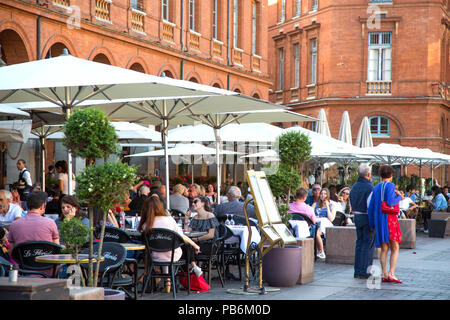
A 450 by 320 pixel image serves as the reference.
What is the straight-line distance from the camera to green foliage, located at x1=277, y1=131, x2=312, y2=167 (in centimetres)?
1238

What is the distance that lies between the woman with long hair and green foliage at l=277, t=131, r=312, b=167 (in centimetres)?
196

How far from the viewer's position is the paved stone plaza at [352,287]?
9.34 meters

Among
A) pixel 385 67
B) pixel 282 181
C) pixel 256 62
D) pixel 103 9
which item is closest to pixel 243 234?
pixel 282 181

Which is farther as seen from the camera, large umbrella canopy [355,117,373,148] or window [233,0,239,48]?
window [233,0,239,48]

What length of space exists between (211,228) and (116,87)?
2596 mm

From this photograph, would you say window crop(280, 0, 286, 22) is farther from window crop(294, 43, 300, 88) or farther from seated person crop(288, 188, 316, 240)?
seated person crop(288, 188, 316, 240)

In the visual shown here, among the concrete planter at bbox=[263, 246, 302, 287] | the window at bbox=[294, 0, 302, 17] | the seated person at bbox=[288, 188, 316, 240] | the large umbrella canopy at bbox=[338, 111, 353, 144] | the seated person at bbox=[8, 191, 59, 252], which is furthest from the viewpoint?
the window at bbox=[294, 0, 302, 17]

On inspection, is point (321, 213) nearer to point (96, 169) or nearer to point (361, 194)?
point (361, 194)

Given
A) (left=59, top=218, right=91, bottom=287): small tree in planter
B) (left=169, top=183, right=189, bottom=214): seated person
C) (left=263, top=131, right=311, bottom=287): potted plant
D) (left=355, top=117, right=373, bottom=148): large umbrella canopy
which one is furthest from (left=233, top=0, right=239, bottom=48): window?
(left=59, top=218, right=91, bottom=287): small tree in planter

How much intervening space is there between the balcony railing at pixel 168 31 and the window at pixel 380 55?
20.1 metres

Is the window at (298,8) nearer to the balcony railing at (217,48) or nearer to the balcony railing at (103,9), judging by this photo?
the balcony railing at (217,48)

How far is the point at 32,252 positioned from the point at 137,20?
1822 centimetres

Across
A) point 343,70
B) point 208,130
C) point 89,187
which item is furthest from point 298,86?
point 89,187

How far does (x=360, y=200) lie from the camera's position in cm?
1112
